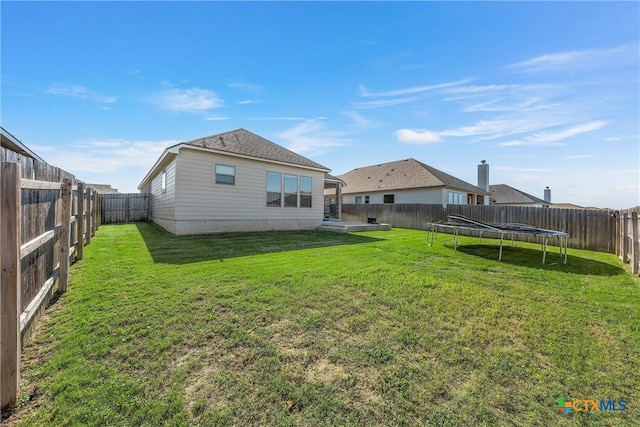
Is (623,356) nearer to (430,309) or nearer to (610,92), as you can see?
(430,309)

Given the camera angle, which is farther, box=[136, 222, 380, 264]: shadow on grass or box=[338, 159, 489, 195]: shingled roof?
box=[338, 159, 489, 195]: shingled roof

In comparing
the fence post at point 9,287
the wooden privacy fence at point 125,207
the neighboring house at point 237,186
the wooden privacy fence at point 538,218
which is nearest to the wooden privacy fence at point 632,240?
the wooden privacy fence at point 538,218

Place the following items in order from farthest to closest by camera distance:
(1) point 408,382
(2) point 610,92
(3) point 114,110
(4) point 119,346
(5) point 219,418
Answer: (3) point 114,110 → (2) point 610,92 → (4) point 119,346 → (1) point 408,382 → (5) point 219,418

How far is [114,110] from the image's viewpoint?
1113 cm

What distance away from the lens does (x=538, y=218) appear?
11.2 metres

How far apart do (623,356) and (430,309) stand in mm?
1834

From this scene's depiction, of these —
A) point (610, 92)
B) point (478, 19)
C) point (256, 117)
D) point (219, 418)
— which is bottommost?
point (219, 418)

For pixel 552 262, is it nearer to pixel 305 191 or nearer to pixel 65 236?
pixel 305 191

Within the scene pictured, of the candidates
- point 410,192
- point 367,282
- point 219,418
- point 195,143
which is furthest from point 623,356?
point 410,192

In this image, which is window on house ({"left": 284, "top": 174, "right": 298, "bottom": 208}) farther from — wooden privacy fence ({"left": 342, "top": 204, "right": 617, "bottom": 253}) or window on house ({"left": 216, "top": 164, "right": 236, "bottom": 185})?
wooden privacy fence ({"left": 342, "top": 204, "right": 617, "bottom": 253})

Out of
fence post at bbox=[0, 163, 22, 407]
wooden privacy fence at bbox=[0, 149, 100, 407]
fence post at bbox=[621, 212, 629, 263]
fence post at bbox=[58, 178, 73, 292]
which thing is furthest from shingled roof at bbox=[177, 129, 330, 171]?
fence post at bbox=[621, 212, 629, 263]

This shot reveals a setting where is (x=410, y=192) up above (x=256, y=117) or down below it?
below

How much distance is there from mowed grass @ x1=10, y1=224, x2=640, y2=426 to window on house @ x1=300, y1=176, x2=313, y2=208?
8.37 metres

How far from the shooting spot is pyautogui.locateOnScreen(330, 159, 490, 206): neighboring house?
20203mm
